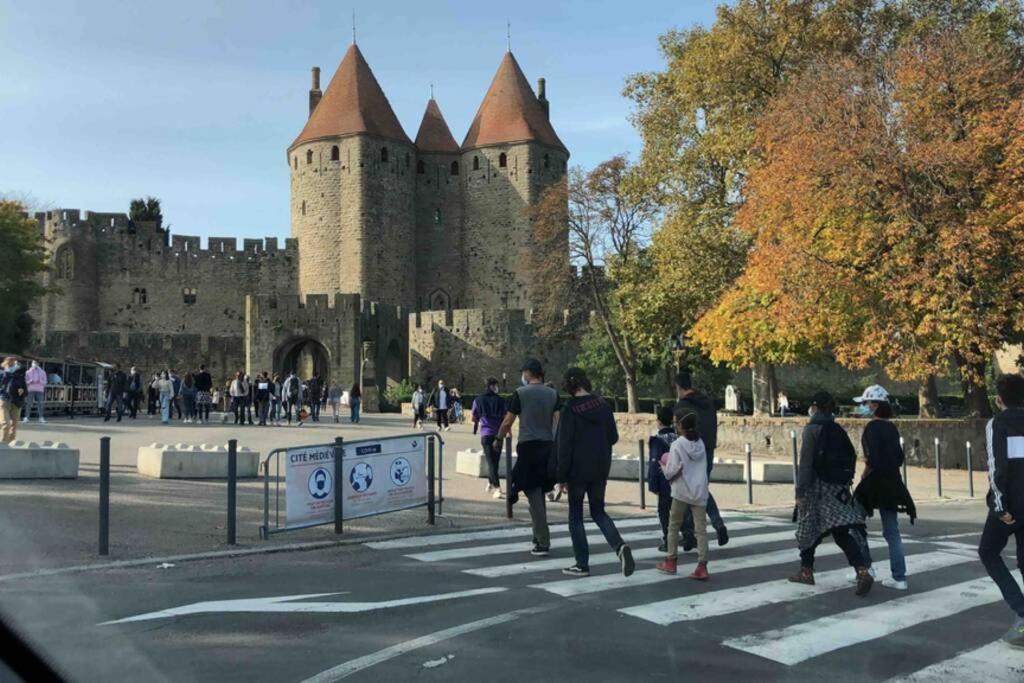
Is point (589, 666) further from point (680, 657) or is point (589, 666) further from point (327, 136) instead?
point (327, 136)

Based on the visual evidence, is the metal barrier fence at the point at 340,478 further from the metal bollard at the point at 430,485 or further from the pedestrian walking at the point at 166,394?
the pedestrian walking at the point at 166,394

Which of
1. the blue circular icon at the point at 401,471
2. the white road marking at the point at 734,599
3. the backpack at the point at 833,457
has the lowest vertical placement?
the white road marking at the point at 734,599

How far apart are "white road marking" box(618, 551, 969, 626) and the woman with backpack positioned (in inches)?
9.2

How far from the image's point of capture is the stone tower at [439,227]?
59250mm

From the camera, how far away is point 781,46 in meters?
27.6

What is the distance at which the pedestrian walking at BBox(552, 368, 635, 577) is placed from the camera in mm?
7621

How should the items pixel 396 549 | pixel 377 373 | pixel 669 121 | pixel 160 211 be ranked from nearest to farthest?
pixel 396 549, pixel 669 121, pixel 377 373, pixel 160 211

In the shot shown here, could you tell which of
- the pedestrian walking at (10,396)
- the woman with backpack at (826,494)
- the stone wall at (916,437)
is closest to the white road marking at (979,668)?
the woman with backpack at (826,494)

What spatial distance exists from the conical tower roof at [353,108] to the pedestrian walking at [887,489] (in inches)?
1984

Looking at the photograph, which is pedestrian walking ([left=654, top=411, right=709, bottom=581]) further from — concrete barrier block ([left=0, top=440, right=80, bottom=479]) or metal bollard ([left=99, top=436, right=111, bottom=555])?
concrete barrier block ([left=0, top=440, right=80, bottom=479])

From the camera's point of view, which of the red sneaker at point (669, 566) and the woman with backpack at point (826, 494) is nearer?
the woman with backpack at point (826, 494)

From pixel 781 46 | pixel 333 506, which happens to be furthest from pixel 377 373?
pixel 333 506

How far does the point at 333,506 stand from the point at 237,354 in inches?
1623

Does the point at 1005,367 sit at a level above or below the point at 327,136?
below
